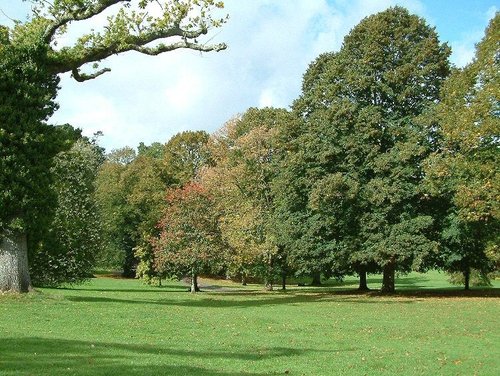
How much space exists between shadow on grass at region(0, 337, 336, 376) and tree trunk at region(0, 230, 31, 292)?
11098 millimetres

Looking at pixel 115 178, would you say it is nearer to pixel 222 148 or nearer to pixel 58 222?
pixel 222 148

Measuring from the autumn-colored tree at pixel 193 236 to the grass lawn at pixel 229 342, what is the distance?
2019 cm

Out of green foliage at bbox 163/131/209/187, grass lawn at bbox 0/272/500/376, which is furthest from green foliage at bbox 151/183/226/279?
grass lawn at bbox 0/272/500/376

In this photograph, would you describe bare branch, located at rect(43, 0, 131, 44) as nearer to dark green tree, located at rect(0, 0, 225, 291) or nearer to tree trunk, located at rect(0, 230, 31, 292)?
dark green tree, located at rect(0, 0, 225, 291)

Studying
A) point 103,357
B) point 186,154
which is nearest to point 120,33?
point 103,357

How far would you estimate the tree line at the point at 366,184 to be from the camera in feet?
104

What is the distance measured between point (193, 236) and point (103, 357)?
107 ft

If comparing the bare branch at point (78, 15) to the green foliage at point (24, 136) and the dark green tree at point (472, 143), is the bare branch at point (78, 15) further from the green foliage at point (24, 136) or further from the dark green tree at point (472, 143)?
the dark green tree at point (472, 143)

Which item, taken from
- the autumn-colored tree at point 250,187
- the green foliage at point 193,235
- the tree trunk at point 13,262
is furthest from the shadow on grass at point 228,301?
the autumn-colored tree at point 250,187

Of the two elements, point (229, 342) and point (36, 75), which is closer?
point (229, 342)

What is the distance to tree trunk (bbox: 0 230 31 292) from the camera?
2253 centimetres

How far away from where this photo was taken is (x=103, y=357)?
35.5ft

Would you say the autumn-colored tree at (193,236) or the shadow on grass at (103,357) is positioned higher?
the autumn-colored tree at (193,236)

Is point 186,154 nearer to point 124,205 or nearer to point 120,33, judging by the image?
point 124,205
